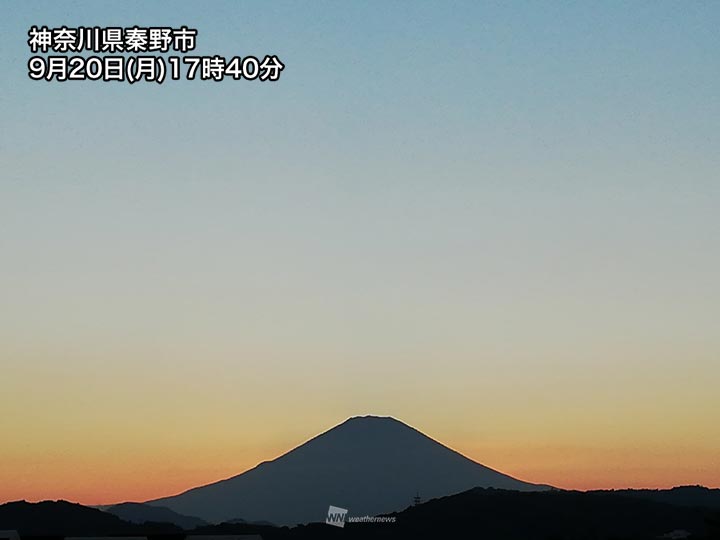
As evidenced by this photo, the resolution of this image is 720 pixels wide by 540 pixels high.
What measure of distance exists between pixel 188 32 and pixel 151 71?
2.41 metres

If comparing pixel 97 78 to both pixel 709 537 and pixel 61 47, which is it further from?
pixel 709 537

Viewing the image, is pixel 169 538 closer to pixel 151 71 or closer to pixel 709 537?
pixel 151 71

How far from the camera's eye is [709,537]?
130500mm

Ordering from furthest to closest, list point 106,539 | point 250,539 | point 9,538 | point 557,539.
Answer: point 557,539 < point 250,539 < point 9,538 < point 106,539

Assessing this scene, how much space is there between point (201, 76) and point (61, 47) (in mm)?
5722

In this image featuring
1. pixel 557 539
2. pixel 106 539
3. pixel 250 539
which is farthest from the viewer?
pixel 557 539

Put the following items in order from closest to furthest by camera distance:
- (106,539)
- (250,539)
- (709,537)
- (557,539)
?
(106,539)
(250,539)
(709,537)
(557,539)

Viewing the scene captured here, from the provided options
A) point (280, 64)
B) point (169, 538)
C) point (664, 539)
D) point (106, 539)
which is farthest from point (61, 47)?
point (664, 539)

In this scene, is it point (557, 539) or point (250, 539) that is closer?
point (250, 539)

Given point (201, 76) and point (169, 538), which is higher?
point (201, 76)

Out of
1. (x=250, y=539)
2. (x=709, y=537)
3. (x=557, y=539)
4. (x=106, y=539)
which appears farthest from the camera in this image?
(x=557, y=539)

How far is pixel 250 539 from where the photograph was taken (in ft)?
191

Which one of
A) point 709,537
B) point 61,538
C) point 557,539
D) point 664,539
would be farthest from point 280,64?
point 664,539

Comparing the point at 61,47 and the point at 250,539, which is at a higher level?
the point at 61,47
